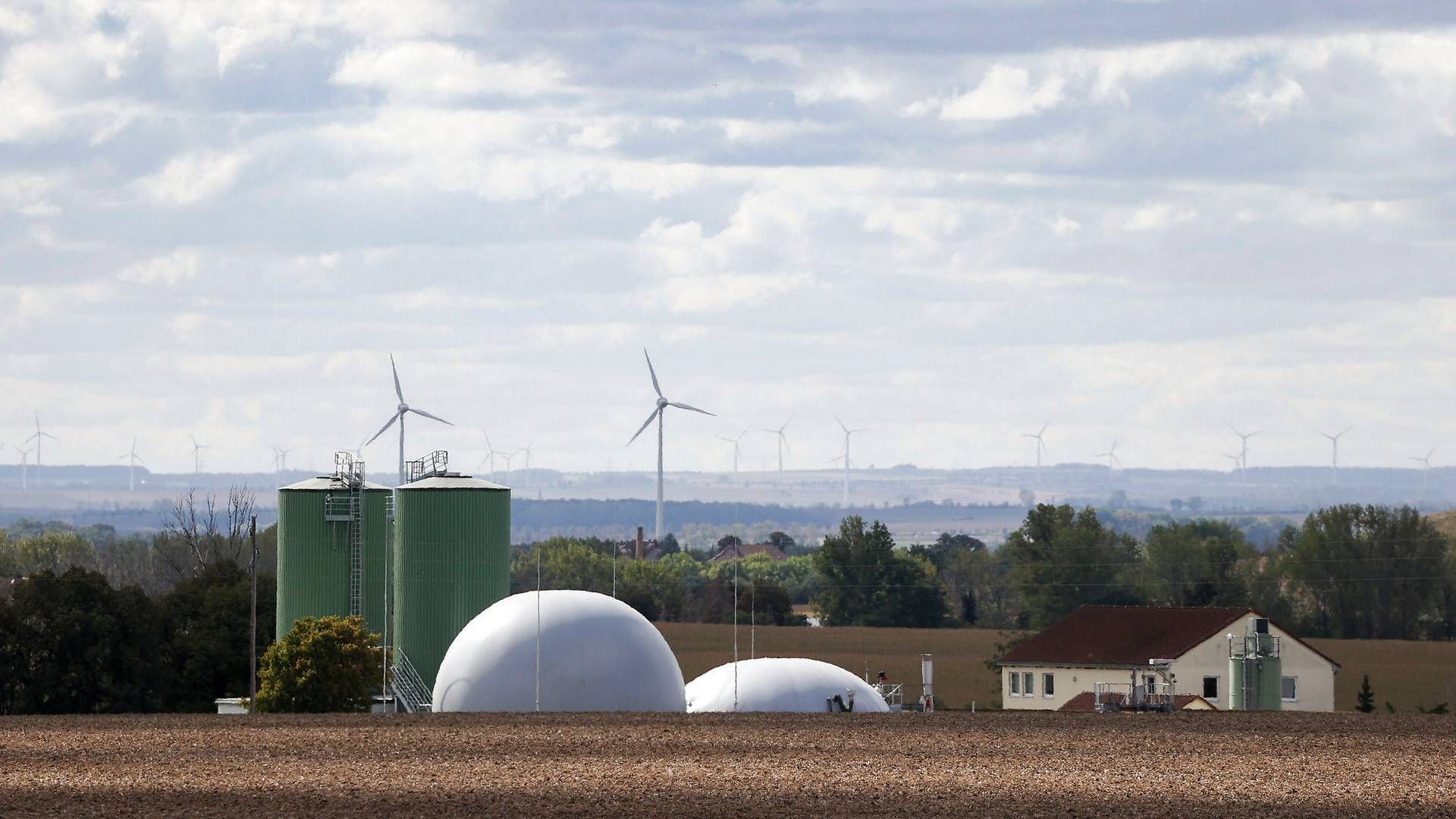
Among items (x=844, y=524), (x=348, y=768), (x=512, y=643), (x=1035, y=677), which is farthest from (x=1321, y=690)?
(x=844, y=524)

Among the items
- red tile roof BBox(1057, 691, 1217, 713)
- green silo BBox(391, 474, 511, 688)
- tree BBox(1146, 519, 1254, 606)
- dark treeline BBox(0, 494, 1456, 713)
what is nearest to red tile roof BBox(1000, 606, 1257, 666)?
red tile roof BBox(1057, 691, 1217, 713)

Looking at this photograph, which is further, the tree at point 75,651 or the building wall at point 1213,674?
the building wall at point 1213,674

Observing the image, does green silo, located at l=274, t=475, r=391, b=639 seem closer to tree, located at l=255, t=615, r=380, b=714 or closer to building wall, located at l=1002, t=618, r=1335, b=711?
tree, located at l=255, t=615, r=380, b=714

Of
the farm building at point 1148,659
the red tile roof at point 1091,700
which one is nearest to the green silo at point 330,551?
the red tile roof at point 1091,700

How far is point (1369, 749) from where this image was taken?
40.0 m

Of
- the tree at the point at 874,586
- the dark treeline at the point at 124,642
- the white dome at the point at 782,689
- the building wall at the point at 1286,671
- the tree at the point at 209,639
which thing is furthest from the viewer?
the tree at the point at 874,586

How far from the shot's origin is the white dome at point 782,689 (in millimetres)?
59312

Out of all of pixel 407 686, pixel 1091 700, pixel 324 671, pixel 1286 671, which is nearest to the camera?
pixel 324 671

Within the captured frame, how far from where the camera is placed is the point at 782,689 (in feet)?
196

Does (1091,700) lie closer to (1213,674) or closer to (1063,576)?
(1213,674)

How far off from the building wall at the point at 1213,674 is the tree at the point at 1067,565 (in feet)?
165

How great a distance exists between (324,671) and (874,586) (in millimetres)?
82397

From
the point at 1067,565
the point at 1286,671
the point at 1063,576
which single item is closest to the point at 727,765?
the point at 1286,671

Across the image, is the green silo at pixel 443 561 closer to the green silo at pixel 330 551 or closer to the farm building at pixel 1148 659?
the green silo at pixel 330 551
